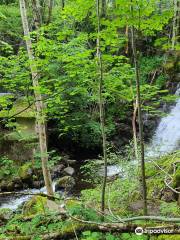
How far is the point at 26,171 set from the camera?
38.3ft

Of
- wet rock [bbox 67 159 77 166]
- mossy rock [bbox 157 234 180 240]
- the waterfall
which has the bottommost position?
wet rock [bbox 67 159 77 166]

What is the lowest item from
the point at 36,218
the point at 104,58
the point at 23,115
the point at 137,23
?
the point at 23,115

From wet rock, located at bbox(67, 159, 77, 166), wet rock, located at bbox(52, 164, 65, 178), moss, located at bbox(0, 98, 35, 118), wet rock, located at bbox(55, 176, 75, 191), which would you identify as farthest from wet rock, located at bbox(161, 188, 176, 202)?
wet rock, located at bbox(67, 159, 77, 166)

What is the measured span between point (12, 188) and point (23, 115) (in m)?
4.32

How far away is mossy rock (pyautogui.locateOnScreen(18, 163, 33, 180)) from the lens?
1148 cm

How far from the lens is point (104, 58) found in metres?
4.72

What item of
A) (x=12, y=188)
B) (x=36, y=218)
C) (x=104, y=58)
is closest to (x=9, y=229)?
(x=36, y=218)

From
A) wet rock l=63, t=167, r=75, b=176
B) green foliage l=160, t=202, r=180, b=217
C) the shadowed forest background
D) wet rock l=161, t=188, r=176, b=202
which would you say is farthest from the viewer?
wet rock l=63, t=167, r=75, b=176

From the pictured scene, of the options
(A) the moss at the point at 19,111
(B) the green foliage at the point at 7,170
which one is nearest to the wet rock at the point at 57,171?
(B) the green foliage at the point at 7,170

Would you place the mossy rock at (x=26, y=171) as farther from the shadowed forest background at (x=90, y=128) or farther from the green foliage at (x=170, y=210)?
the green foliage at (x=170, y=210)

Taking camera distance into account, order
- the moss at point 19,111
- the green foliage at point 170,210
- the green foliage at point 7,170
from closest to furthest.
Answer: the green foliage at point 170,210 → the moss at point 19,111 → the green foliage at point 7,170

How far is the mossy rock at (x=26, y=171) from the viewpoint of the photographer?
11477 millimetres

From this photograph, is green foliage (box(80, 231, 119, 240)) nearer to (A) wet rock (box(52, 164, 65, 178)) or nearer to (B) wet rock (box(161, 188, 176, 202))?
(B) wet rock (box(161, 188, 176, 202))

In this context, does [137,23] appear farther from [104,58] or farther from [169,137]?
[169,137]
